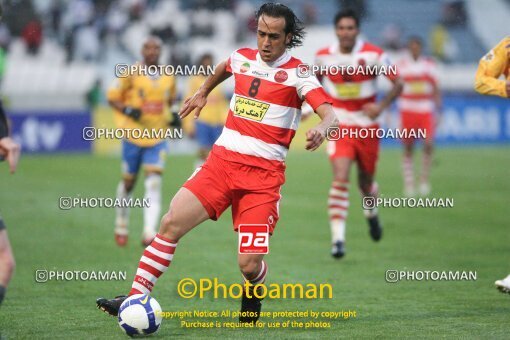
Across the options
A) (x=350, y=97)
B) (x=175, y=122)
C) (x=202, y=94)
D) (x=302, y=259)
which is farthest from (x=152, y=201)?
(x=202, y=94)

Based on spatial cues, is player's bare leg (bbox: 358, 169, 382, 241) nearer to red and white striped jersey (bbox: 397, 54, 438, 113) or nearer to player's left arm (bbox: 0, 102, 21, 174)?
player's left arm (bbox: 0, 102, 21, 174)

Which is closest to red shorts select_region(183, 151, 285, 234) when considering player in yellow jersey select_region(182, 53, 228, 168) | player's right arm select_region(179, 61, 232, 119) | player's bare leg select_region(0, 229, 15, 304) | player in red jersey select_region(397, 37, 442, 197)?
player's right arm select_region(179, 61, 232, 119)

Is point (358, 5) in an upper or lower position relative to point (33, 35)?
upper

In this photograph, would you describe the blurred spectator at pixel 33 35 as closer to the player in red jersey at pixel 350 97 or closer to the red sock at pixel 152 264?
the player in red jersey at pixel 350 97

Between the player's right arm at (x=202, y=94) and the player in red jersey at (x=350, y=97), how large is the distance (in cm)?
394

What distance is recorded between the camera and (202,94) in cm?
764

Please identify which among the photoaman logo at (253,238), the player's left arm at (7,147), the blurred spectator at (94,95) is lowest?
the photoaman logo at (253,238)

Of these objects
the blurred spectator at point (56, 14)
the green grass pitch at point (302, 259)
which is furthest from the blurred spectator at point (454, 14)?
the green grass pitch at point (302, 259)

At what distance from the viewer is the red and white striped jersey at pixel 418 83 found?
19.7m

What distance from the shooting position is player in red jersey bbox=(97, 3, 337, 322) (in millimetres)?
7120

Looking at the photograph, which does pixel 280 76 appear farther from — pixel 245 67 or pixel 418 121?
pixel 418 121

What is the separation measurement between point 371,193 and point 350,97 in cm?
132

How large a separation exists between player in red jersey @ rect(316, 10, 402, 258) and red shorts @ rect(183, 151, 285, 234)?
418cm

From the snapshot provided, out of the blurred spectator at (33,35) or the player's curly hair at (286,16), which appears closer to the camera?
the player's curly hair at (286,16)
